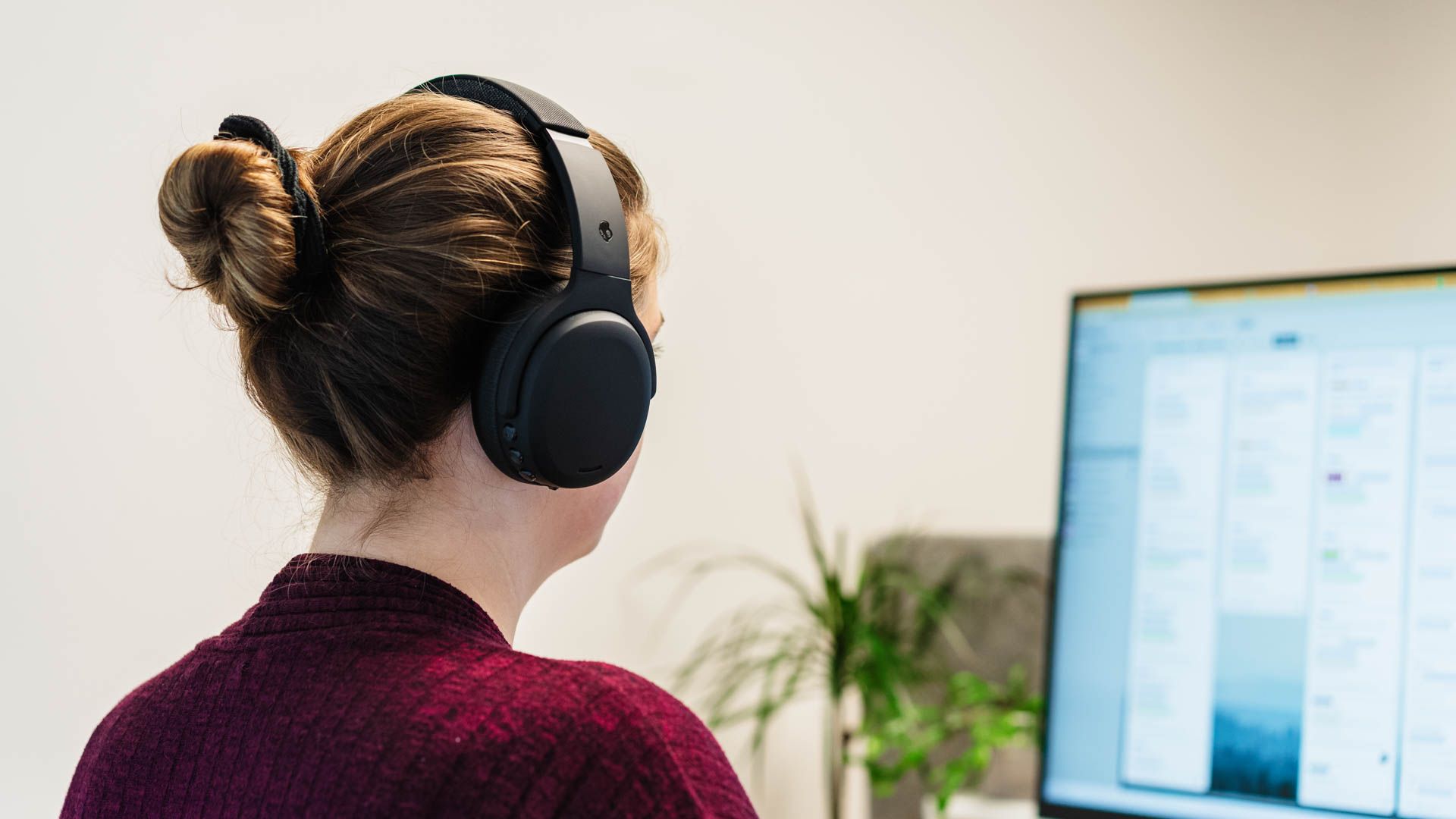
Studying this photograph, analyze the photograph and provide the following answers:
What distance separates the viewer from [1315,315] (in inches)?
31.6

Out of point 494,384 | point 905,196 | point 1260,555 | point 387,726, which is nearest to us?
point 387,726

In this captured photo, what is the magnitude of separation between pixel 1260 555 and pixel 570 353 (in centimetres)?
53

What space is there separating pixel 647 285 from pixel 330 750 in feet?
1.12

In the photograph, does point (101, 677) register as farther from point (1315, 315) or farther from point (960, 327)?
point (960, 327)

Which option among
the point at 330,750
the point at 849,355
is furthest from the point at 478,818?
the point at 849,355

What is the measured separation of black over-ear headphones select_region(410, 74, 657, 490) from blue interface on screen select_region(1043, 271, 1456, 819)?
45cm

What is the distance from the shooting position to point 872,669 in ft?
5.04

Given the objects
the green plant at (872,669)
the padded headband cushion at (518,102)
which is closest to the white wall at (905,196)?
the green plant at (872,669)

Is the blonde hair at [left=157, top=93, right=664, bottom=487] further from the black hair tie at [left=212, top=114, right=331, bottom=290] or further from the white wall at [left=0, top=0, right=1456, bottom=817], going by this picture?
the white wall at [left=0, top=0, right=1456, bottom=817]

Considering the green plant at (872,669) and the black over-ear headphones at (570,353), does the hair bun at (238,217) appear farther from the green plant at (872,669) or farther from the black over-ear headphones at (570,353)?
the green plant at (872,669)

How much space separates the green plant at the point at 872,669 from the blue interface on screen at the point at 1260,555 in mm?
588

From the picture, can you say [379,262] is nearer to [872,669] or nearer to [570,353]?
[570,353]

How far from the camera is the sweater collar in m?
0.51

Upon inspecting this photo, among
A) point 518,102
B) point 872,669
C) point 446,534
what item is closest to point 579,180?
point 518,102
